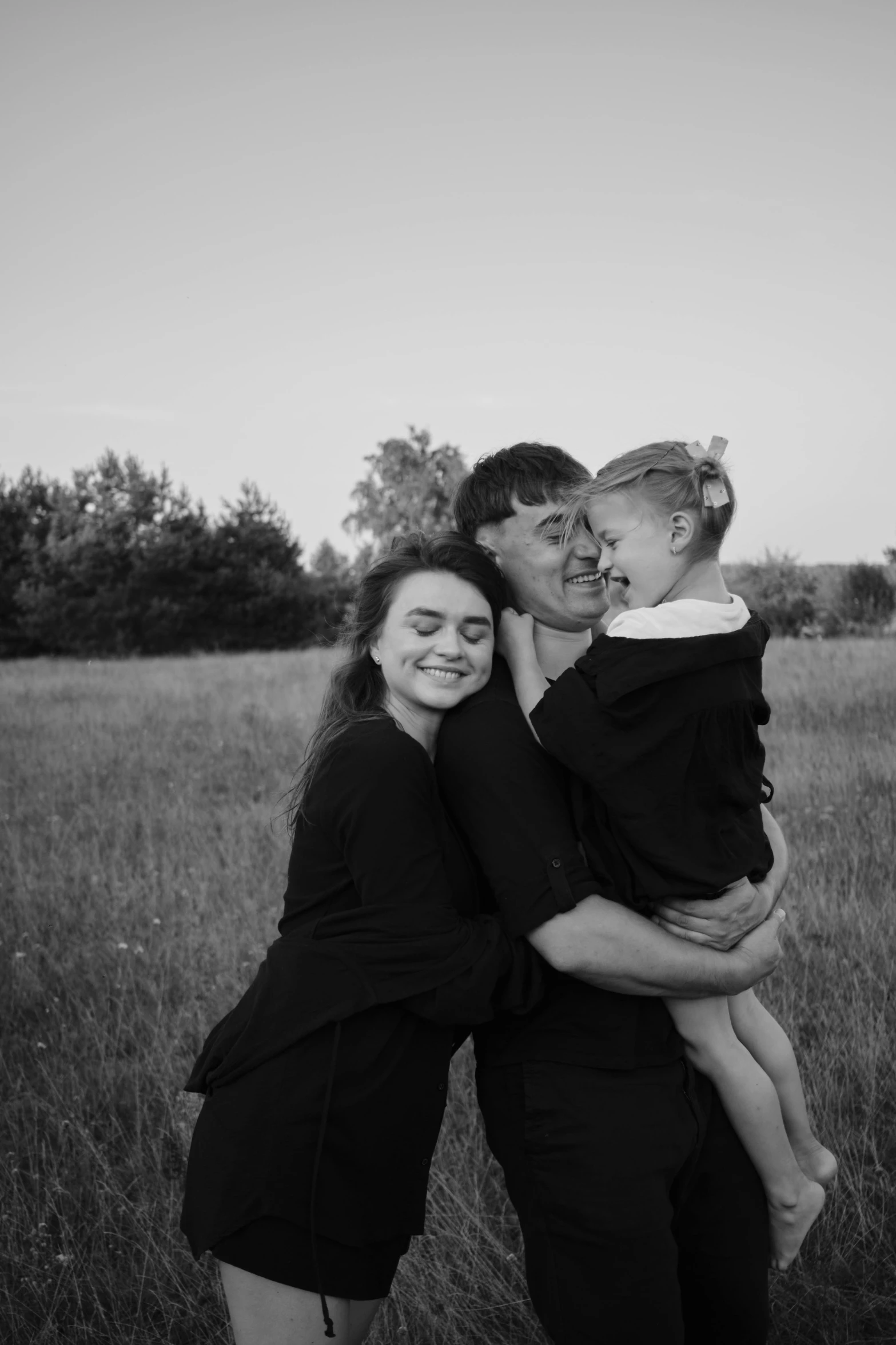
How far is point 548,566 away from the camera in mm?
2389

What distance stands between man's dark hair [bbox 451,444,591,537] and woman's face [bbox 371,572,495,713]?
1.24 feet

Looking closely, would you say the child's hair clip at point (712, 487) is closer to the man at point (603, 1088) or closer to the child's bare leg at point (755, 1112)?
the man at point (603, 1088)

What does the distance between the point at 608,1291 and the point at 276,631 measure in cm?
3417

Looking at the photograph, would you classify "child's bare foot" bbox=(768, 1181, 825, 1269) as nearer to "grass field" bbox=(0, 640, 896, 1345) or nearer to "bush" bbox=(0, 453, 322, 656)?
"grass field" bbox=(0, 640, 896, 1345)

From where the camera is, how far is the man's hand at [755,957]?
75.9 inches

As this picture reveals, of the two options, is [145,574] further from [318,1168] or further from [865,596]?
[318,1168]

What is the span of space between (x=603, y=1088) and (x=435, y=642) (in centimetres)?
92

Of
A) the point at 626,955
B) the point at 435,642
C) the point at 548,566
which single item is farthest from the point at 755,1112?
the point at 548,566

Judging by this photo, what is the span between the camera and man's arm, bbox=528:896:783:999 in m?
1.74

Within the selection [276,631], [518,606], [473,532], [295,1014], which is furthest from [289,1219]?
[276,631]

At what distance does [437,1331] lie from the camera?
8.68ft

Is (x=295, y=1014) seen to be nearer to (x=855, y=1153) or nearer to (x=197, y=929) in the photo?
(x=855, y=1153)

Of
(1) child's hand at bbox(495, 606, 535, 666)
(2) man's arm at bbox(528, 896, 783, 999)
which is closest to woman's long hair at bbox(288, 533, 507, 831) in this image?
(1) child's hand at bbox(495, 606, 535, 666)

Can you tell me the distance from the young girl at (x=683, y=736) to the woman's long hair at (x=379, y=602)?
157 mm
